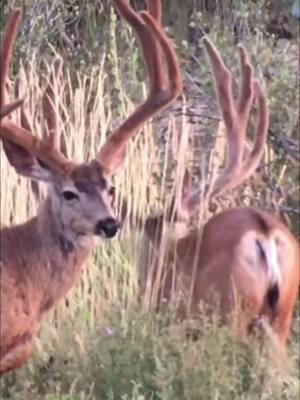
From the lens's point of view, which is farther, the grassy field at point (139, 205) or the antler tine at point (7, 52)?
the grassy field at point (139, 205)

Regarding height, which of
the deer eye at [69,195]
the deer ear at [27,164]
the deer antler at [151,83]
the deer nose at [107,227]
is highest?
the deer antler at [151,83]

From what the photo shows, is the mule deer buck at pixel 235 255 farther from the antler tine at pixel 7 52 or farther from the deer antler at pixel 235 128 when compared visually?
the antler tine at pixel 7 52

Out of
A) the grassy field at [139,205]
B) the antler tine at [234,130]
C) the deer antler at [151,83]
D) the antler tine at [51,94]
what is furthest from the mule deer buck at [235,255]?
the antler tine at [51,94]

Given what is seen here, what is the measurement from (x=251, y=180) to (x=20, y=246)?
333cm

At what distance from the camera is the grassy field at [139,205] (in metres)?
8.15

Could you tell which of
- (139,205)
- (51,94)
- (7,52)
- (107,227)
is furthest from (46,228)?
(51,94)

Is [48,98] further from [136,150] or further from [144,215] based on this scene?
[144,215]

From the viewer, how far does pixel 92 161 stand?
25.2 ft

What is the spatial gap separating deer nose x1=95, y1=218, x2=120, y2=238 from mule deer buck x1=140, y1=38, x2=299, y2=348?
1.43 meters

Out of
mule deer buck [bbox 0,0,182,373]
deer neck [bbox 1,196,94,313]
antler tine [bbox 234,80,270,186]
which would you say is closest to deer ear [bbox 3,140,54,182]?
mule deer buck [bbox 0,0,182,373]

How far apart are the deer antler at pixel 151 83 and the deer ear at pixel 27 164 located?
26cm

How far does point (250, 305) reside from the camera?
8.69m

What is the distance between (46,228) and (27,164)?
0.99 ft

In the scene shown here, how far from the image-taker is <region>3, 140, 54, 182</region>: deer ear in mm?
7586
